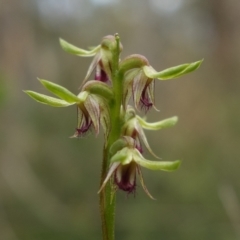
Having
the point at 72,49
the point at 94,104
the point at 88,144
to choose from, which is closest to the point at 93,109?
the point at 94,104

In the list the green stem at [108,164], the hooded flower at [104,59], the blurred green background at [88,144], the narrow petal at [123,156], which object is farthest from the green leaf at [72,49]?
the blurred green background at [88,144]

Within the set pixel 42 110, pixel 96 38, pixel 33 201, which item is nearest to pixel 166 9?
pixel 96 38

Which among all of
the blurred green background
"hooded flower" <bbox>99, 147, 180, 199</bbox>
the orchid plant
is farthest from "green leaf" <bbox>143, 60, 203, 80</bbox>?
the blurred green background

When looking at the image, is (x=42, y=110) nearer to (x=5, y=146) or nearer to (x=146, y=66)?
(x=5, y=146)

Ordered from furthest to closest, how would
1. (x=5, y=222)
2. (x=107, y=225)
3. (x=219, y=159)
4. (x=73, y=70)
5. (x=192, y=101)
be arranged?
1. (x=192, y=101)
2. (x=73, y=70)
3. (x=219, y=159)
4. (x=5, y=222)
5. (x=107, y=225)

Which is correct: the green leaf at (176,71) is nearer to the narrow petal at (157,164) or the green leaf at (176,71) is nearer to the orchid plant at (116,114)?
the orchid plant at (116,114)

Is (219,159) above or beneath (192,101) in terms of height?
beneath
